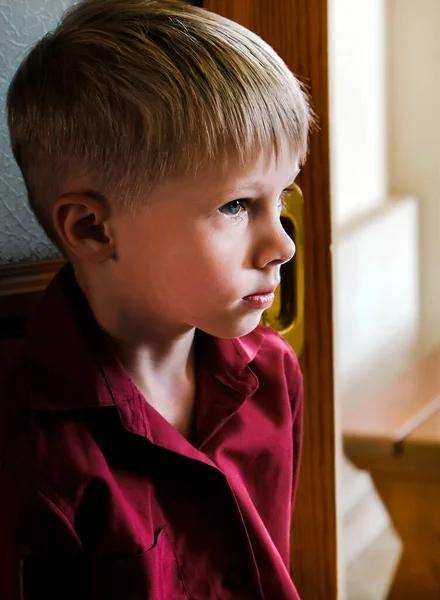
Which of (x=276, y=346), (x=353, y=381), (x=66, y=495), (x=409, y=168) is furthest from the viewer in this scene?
(x=409, y=168)

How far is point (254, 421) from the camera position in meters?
0.86

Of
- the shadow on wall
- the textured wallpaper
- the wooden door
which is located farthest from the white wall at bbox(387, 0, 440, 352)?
the textured wallpaper

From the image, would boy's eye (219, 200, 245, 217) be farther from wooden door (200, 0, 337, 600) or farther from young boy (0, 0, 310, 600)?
wooden door (200, 0, 337, 600)

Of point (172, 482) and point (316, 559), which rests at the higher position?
point (172, 482)

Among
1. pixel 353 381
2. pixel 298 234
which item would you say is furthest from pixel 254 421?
pixel 353 381

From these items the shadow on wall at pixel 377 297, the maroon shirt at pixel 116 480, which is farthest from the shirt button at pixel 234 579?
the shadow on wall at pixel 377 297

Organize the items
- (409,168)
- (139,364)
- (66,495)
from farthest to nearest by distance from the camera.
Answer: (409,168) < (139,364) < (66,495)

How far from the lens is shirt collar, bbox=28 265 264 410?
698 mm

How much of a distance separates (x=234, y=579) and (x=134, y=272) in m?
0.32

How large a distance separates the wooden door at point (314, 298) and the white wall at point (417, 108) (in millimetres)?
1736

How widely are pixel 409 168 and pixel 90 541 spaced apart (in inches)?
83.0

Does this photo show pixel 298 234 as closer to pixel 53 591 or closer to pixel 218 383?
pixel 218 383

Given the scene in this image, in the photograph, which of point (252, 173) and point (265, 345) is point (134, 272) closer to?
point (252, 173)

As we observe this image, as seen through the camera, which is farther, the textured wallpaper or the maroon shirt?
the textured wallpaper
